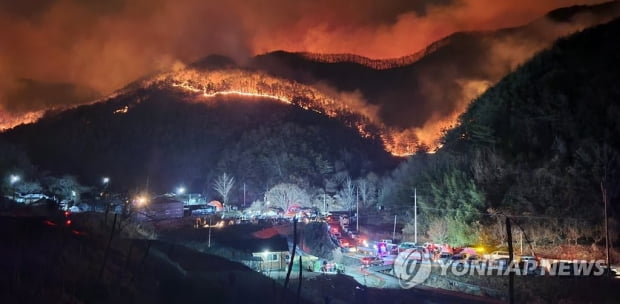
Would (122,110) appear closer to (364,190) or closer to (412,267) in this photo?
(364,190)

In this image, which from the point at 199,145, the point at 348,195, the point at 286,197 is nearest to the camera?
the point at 286,197

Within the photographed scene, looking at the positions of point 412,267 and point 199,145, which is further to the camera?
point 199,145

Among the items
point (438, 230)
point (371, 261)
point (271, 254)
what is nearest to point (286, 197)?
point (438, 230)

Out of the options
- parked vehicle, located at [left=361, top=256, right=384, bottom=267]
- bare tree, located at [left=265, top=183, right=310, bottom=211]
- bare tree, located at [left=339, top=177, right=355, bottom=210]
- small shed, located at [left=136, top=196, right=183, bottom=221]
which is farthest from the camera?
bare tree, located at [left=339, top=177, right=355, bottom=210]

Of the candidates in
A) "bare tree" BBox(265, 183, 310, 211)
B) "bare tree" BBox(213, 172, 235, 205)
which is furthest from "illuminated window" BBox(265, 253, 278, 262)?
"bare tree" BBox(213, 172, 235, 205)

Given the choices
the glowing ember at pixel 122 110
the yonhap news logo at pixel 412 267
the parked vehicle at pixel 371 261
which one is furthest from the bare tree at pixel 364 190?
the glowing ember at pixel 122 110

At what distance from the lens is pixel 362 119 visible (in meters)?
125

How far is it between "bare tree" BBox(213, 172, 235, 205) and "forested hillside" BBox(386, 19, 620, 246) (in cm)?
3158

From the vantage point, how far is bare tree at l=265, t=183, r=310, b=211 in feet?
241

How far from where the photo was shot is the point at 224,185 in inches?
3231

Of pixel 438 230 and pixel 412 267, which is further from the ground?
pixel 438 230

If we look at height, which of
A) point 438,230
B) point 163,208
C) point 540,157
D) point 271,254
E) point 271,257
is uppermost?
point 540,157

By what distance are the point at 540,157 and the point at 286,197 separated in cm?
3806

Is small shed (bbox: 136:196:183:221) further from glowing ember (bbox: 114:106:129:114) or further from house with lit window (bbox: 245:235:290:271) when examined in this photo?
glowing ember (bbox: 114:106:129:114)
